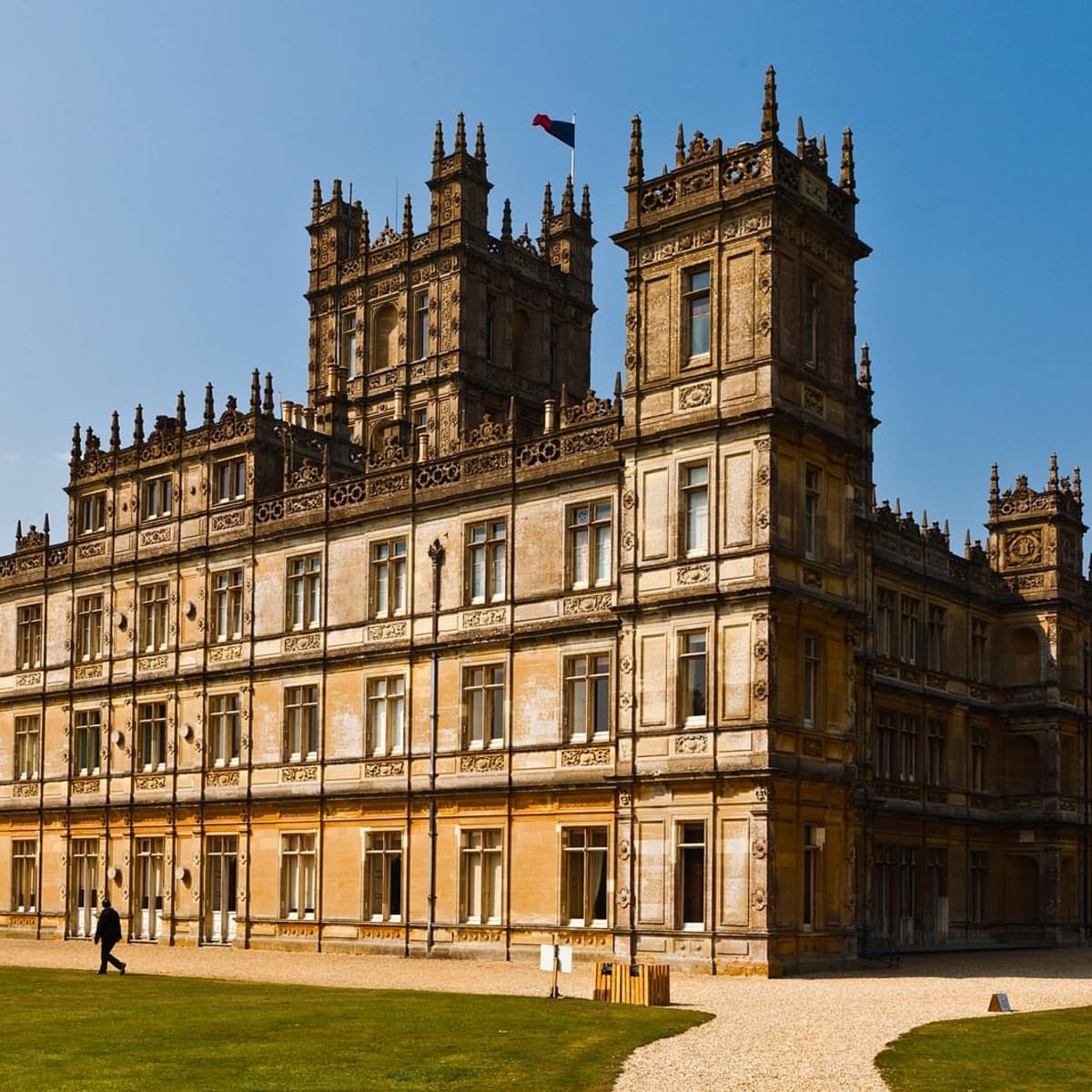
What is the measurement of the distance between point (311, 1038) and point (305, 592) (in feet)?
84.4

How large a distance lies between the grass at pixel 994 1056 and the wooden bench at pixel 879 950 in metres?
14.8

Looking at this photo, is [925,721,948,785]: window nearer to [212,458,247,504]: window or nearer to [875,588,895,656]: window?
[875,588,895,656]: window

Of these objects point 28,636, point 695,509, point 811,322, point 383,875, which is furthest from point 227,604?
point 811,322

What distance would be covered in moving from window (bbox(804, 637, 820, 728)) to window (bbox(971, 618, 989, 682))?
55.2 ft

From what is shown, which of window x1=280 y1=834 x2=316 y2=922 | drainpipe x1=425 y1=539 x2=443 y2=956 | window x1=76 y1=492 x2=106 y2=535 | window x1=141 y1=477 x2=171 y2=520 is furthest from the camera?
window x1=76 y1=492 x2=106 y2=535

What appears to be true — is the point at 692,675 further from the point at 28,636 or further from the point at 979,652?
the point at 28,636

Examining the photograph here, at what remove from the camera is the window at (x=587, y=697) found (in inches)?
1543

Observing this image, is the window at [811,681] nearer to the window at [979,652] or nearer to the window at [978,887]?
the window at [978,887]

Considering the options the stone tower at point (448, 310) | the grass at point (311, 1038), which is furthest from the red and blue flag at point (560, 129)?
the grass at point (311, 1038)

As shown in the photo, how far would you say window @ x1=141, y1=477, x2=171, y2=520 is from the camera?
5125cm

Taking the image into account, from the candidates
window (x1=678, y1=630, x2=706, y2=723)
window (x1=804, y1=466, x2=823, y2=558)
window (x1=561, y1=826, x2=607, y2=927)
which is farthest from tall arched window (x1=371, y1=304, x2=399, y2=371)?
window (x1=678, y1=630, x2=706, y2=723)

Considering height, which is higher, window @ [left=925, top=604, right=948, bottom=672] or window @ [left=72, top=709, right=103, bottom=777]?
window @ [left=925, top=604, right=948, bottom=672]

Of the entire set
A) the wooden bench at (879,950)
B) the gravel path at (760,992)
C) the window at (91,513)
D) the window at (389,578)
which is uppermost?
the window at (91,513)

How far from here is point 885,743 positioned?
47.8 m
